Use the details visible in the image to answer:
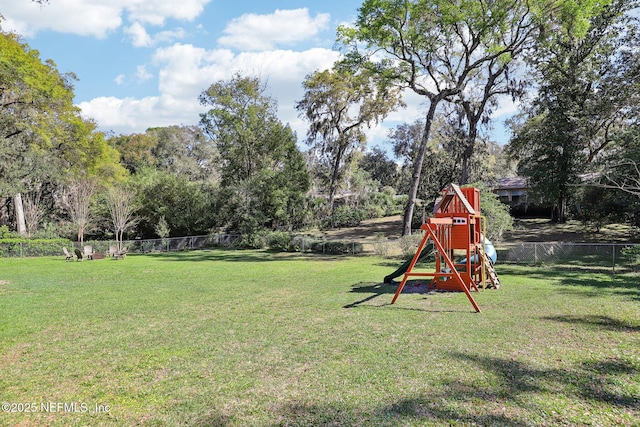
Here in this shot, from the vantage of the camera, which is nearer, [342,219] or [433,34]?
[433,34]

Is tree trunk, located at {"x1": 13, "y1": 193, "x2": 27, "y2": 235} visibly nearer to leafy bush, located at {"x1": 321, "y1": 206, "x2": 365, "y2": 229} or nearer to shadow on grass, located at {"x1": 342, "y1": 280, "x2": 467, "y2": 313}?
leafy bush, located at {"x1": 321, "y1": 206, "x2": 365, "y2": 229}

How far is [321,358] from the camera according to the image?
5.56 meters

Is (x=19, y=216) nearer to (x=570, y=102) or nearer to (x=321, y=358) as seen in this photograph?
(x=321, y=358)

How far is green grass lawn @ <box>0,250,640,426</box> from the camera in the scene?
157 inches

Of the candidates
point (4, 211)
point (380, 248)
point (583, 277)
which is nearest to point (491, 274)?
point (583, 277)

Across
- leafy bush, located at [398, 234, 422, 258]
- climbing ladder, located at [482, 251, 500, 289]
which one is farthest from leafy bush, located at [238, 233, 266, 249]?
climbing ladder, located at [482, 251, 500, 289]

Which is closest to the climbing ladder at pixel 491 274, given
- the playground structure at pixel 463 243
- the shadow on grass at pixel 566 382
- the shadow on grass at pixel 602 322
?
the playground structure at pixel 463 243

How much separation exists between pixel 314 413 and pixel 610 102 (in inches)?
849

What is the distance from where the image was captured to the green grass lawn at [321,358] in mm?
4000

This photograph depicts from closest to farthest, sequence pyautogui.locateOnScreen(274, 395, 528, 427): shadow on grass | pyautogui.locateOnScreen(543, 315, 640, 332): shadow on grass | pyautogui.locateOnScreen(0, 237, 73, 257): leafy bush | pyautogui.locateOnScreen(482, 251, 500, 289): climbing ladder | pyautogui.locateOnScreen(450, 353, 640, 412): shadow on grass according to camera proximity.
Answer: pyautogui.locateOnScreen(274, 395, 528, 427): shadow on grass → pyautogui.locateOnScreen(450, 353, 640, 412): shadow on grass → pyautogui.locateOnScreen(543, 315, 640, 332): shadow on grass → pyautogui.locateOnScreen(482, 251, 500, 289): climbing ladder → pyautogui.locateOnScreen(0, 237, 73, 257): leafy bush

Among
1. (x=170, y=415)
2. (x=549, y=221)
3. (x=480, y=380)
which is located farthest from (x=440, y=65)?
(x=170, y=415)

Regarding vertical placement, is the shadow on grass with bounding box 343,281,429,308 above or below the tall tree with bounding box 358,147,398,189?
below

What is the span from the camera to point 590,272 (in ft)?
46.2

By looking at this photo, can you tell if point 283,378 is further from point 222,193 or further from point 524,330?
point 222,193
